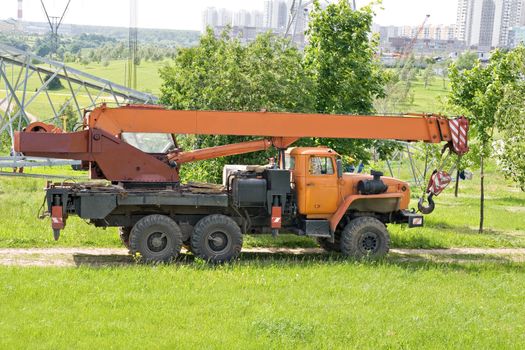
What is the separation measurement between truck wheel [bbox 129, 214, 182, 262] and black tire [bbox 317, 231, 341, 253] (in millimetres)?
4153

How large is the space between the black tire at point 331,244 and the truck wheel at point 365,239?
571mm

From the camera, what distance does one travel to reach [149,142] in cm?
2105

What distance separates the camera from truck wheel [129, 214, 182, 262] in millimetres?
18609

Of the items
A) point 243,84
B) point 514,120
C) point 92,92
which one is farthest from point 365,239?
point 92,92

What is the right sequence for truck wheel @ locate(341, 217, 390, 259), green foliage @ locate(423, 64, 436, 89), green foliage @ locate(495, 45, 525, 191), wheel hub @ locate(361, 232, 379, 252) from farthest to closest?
green foliage @ locate(423, 64, 436, 89)
green foliage @ locate(495, 45, 525, 191)
wheel hub @ locate(361, 232, 379, 252)
truck wheel @ locate(341, 217, 390, 259)

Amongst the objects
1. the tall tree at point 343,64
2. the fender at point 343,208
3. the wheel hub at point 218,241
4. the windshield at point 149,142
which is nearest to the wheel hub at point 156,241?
the wheel hub at point 218,241

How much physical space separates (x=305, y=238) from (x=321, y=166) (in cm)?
385

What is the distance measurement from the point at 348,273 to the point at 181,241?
12.5 ft

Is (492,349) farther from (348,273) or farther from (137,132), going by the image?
(137,132)

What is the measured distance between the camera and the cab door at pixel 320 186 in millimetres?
19938

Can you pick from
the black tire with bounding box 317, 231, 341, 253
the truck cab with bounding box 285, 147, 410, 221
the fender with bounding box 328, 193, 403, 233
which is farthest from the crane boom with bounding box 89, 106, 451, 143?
the black tire with bounding box 317, 231, 341, 253

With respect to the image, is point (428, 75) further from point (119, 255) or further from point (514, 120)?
point (119, 255)

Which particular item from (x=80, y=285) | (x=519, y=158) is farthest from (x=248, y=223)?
(x=519, y=158)

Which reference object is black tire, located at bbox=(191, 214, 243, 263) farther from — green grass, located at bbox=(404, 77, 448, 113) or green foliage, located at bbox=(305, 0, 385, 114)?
green grass, located at bbox=(404, 77, 448, 113)
